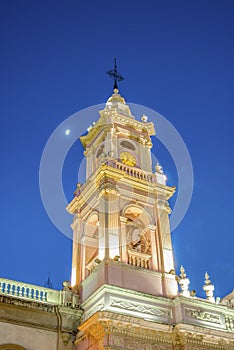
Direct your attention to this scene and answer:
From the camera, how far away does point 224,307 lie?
70.9 feet

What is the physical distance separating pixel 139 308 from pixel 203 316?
3096 mm

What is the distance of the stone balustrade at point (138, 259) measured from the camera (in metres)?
21.9

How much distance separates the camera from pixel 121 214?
910 inches

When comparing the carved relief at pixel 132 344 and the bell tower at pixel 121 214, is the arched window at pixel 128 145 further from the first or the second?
the carved relief at pixel 132 344

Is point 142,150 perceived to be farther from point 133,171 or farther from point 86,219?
point 86,219

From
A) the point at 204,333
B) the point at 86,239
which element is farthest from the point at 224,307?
the point at 86,239

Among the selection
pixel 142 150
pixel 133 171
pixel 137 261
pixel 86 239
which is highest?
pixel 142 150

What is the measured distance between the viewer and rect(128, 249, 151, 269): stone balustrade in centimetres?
2186

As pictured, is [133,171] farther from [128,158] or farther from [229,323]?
[229,323]

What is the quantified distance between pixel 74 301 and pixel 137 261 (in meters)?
3.42

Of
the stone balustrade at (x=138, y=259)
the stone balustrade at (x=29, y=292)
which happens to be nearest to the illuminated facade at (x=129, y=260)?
the stone balustrade at (x=138, y=259)

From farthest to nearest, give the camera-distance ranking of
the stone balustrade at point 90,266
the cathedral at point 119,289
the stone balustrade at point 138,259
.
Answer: the stone balustrade at point 90,266, the stone balustrade at point 138,259, the cathedral at point 119,289

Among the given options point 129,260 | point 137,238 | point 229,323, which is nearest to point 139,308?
point 129,260

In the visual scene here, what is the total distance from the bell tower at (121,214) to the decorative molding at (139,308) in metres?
0.81
